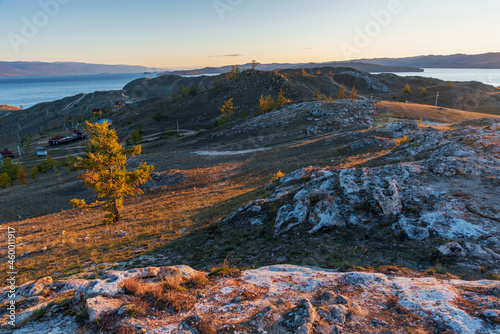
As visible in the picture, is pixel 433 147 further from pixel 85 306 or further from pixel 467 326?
pixel 85 306

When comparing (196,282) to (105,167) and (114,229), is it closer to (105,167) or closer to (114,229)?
(114,229)

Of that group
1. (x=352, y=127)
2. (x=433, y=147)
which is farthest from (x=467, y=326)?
(x=352, y=127)

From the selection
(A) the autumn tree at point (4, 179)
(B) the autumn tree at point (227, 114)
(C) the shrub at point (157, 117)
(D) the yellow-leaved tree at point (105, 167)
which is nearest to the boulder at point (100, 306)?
(D) the yellow-leaved tree at point (105, 167)

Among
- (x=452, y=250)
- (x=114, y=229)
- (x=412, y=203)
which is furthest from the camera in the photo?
(x=114, y=229)

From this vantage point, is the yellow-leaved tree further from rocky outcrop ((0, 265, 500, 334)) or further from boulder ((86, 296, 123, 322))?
boulder ((86, 296, 123, 322))

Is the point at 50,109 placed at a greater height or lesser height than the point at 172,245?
greater

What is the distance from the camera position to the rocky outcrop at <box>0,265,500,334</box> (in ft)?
20.1

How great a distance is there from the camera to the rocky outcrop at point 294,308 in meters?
6.13

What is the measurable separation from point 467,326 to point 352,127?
163ft

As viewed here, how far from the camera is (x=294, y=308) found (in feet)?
22.1

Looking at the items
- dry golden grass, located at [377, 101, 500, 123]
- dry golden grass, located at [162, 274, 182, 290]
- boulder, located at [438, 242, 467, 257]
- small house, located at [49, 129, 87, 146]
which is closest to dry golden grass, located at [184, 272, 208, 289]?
dry golden grass, located at [162, 274, 182, 290]

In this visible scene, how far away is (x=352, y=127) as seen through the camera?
51156 mm

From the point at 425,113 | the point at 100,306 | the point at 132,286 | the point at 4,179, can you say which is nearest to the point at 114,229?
the point at 132,286

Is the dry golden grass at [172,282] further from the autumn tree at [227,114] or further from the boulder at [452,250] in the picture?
the autumn tree at [227,114]
